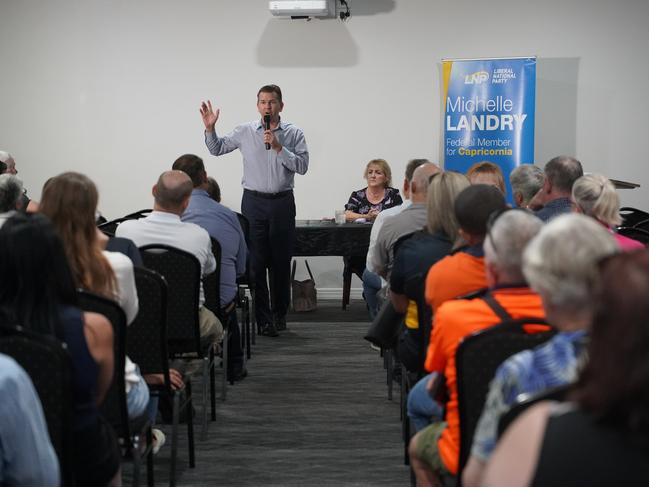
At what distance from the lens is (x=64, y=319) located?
2.44 meters

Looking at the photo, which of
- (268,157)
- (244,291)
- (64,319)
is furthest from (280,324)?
(64,319)

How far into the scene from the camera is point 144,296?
3621mm

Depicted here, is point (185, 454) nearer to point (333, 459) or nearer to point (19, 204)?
point (333, 459)

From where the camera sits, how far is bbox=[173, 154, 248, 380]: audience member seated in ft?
17.3

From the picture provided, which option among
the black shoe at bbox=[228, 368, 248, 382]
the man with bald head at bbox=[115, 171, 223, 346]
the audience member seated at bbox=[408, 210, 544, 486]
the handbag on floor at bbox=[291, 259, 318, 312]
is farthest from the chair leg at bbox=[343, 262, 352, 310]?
the audience member seated at bbox=[408, 210, 544, 486]

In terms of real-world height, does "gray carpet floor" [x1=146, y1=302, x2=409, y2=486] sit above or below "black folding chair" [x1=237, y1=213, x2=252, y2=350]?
below

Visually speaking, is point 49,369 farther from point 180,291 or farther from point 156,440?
point 180,291

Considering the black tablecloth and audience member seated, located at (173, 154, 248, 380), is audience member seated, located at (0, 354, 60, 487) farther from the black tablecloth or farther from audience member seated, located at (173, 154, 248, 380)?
the black tablecloth

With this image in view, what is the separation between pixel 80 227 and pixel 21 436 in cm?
120

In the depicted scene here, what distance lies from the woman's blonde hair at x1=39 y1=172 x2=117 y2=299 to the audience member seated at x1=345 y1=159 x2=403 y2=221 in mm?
4817

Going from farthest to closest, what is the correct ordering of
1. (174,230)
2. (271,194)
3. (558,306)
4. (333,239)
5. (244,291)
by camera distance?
(333,239) → (271,194) → (244,291) → (174,230) → (558,306)

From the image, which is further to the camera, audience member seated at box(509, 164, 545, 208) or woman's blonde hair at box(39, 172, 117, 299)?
audience member seated at box(509, 164, 545, 208)

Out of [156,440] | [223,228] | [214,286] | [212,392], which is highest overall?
[223,228]

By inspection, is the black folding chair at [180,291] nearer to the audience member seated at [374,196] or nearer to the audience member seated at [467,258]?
the audience member seated at [467,258]
